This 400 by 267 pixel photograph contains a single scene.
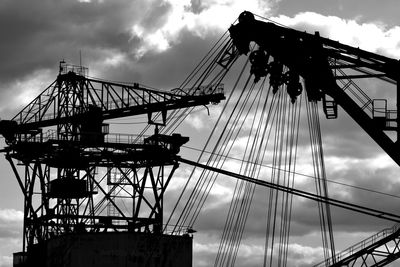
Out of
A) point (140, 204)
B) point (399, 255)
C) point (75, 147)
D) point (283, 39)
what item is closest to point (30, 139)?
point (75, 147)

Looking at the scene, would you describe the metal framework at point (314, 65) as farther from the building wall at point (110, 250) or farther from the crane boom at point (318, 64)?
the building wall at point (110, 250)

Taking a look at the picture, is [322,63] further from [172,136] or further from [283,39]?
[172,136]

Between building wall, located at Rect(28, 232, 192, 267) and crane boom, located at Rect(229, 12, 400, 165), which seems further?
building wall, located at Rect(28, 232, 192, 267)

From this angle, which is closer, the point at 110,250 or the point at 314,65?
the point at 314,65

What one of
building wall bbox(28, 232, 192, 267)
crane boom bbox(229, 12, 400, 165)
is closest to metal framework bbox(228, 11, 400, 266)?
crane boom bbox(229, 12, 400, 165)

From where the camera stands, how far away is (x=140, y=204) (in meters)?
A: 117

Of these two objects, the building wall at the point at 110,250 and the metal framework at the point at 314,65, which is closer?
the metal framework at the point at 314,65

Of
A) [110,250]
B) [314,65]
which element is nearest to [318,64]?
[314,65]

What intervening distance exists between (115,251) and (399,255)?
44.5 metres

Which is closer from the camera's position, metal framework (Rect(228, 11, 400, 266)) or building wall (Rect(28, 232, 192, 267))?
metal framework (Rect(228, 11, 400, 266))

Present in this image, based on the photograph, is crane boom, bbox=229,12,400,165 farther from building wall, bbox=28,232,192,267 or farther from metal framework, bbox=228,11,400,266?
building wall, bbox=28,232,192,267

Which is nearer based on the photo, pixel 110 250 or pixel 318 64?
pixel 318 64

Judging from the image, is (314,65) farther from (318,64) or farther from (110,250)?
(110,250)

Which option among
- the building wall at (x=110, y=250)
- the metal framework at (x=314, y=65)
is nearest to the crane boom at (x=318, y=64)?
the metal framework at (x=314, y=65)
